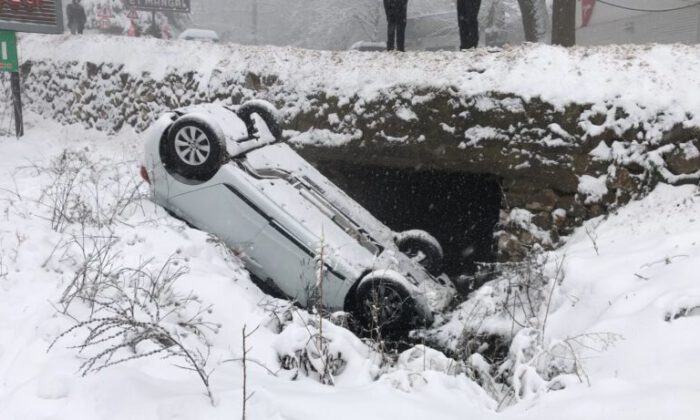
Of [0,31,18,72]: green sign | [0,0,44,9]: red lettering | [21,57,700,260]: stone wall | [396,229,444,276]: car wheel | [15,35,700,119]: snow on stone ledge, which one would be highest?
[0,0,44,9]: red lettering

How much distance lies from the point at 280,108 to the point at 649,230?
4879mm

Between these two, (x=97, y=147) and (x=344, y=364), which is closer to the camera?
(x=344, y=364)

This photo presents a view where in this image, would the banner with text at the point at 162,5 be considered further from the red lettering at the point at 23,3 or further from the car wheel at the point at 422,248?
the car wheel at the point at 422,248

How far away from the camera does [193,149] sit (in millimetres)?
5371

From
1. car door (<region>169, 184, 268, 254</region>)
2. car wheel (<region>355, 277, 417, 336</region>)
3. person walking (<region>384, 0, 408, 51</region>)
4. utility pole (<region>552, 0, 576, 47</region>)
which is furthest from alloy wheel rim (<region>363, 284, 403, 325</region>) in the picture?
utility pole (<region>552, 0, 576, 47</region>)

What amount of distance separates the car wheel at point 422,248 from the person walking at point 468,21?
293 cm

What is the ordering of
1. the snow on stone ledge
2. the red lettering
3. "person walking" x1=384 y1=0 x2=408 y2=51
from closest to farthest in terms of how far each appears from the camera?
the snow on stone ledge < "person walking" x1=384 y1=0 x2=408 y2=51 < the red lettering

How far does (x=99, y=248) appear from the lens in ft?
15.0

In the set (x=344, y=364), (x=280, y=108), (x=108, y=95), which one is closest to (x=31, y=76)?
(x=108, y=95)

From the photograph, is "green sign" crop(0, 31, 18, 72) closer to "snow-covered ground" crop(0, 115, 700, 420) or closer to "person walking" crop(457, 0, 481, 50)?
"snow-covered ground" crop(0, 115, 700, 420)

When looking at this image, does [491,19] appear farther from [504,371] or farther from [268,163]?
[504,371]

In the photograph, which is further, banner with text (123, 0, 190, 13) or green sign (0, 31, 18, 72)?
banner with text (123, 0, 190, 13)

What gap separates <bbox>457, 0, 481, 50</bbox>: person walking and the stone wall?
156 centimetres

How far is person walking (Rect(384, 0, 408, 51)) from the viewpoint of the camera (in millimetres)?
8312
